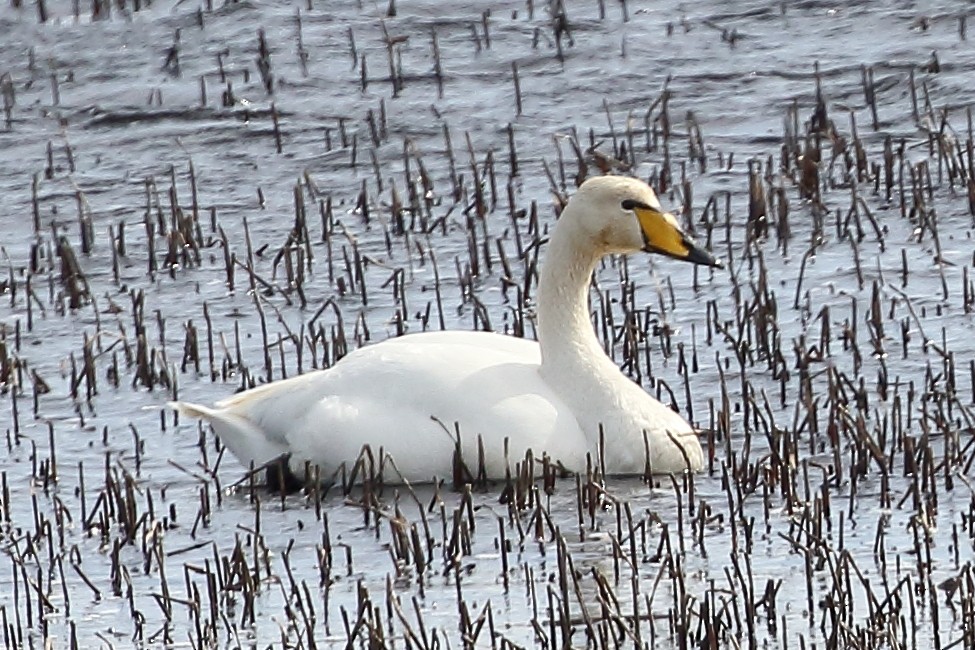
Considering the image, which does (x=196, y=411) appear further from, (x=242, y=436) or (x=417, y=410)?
(x=417, y=410)

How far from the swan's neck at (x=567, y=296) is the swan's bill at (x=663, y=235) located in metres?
0.20

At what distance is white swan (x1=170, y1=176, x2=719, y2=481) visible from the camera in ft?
26.5

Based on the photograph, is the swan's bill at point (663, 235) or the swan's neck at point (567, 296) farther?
the swan's bill at point (663, 235)

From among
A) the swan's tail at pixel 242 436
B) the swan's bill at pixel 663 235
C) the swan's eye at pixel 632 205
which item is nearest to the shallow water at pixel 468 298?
the swan's tail at pixel 242 436

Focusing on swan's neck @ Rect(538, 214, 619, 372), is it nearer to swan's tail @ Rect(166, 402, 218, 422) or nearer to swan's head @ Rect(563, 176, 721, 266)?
swan's head @ Rect(563, 176, 721, 266)

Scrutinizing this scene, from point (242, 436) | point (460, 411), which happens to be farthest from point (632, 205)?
point (242, 436)

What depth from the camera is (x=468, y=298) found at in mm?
10336

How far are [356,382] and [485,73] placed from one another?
7.35m

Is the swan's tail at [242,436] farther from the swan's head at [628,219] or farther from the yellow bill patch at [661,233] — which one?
the yellow bill patch at [661,233]

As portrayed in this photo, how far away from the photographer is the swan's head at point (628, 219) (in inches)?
343

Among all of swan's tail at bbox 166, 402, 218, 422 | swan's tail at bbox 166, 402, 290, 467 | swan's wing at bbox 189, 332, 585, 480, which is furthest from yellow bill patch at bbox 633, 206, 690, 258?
swan's tail at bbox 166, 402, 218, 422

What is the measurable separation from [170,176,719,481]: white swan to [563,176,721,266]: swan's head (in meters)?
0.15

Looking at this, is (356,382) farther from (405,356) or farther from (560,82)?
(560,82)

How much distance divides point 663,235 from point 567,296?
40 cm
